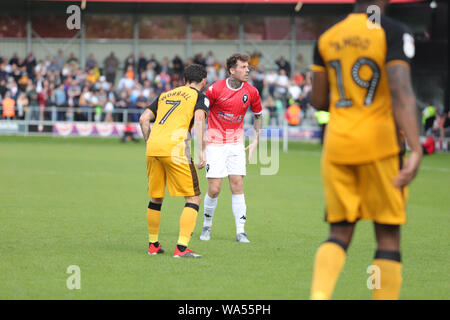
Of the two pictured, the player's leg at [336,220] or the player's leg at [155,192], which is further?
the player's leg at [155,192]

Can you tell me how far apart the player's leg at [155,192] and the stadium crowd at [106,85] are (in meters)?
25.7

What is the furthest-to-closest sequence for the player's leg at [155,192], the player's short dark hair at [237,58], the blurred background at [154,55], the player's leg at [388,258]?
1. the blurred background at [154,55]
2. the player's short dark hair at [237,58]
3. the player's leg at [155,192]
4. the player's leg at [388,258]

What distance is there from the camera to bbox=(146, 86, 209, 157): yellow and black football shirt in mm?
8016

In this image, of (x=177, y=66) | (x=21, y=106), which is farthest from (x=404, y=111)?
(x=177, y=66)

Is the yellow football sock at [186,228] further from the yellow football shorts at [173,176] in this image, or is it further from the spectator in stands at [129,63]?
the spectator in stands at [129,63]

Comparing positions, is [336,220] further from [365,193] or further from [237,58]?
[237,58]

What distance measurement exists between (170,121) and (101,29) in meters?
36.0

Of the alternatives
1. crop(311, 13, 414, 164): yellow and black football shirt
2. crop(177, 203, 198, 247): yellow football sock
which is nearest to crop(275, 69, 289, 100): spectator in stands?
crop(177, 203, 198, 247): yellow football sock

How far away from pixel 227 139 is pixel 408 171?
5.53 metres

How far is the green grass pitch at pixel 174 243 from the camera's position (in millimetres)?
6422

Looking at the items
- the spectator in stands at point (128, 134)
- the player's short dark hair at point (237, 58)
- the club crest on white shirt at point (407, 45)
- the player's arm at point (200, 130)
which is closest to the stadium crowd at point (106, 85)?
the spectator in stands at point (128, 134)

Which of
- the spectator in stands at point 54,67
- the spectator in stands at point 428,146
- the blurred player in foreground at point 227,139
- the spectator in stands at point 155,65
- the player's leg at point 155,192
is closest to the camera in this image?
the player's leg at point 155,192

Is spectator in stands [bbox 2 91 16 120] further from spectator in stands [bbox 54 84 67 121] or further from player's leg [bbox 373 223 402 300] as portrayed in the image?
player's leg [bbox 373 223 402 300]

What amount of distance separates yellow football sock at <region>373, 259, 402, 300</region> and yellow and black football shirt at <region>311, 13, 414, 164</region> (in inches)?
26.5
